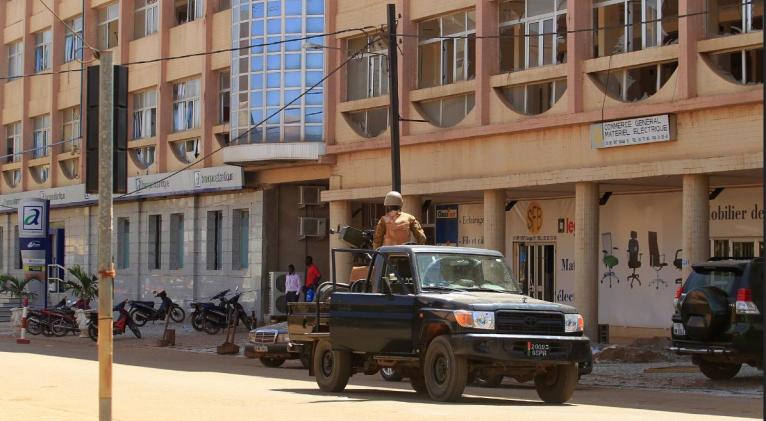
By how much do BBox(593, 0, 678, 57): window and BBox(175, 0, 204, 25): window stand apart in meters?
18.0

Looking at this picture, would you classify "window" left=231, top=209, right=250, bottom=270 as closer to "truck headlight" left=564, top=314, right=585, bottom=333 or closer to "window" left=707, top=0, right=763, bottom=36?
"window" left=707, top=0, right=763, bottom=36

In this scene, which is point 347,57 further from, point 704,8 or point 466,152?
point 704,8

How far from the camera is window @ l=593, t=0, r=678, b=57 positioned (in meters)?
28.9

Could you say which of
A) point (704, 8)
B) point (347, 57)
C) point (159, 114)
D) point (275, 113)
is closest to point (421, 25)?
point (347, 57)

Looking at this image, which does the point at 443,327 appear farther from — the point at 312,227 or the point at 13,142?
the point at 13,142

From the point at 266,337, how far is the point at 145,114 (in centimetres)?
2393

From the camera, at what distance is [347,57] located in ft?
126

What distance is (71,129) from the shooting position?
53844 millimetres

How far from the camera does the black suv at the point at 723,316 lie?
20188 mm

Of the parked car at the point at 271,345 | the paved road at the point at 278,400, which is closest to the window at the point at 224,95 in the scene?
the parked car at the point at 271,345

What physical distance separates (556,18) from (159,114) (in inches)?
746

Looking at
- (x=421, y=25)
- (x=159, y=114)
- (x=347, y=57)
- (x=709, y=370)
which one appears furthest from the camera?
(x=159, y=114)

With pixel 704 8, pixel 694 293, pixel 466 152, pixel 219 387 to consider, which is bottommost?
pixel 219 387

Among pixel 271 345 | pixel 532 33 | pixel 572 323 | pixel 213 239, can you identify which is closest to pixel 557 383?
pixel 572 323
